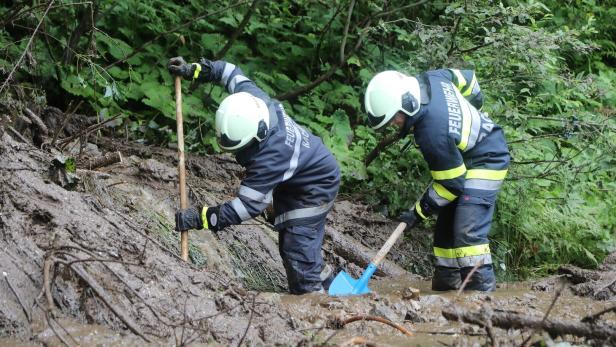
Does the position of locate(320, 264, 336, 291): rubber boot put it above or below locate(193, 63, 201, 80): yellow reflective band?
below

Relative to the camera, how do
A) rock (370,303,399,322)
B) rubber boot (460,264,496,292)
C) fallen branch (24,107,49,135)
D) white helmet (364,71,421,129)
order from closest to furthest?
rock (370,303,399,322), white helmet (364,71,421,129), rubber boot (460,264,496,292), fallen branch (24,107,49,135)

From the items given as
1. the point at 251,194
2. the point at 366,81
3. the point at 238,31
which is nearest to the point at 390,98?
the point at 251,194

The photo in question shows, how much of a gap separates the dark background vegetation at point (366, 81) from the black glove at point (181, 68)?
77 centimetres

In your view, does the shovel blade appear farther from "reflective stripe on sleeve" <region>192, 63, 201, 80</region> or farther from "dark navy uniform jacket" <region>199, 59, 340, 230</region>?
"reflective stripe on sleeve" <region>192, 63, 201, 80</region>

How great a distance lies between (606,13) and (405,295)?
7.73 m

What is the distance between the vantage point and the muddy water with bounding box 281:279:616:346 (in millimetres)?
3787

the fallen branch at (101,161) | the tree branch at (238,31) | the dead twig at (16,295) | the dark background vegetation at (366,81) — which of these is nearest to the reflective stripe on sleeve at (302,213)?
the fallen branch at (101,161)

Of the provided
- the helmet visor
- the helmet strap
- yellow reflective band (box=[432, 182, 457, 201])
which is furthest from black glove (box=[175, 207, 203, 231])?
yellow reflective band (box=[432, 182, 457, 201])

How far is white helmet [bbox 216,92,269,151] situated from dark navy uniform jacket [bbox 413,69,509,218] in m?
1.20

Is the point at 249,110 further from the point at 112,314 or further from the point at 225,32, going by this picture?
the point at 225,32

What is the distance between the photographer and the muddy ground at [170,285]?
3.39 meters

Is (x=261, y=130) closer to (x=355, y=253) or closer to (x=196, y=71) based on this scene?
(x=196, y=71)

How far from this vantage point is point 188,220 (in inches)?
192

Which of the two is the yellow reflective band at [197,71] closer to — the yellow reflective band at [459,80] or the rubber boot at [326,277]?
the rubber boot at [326,277]
